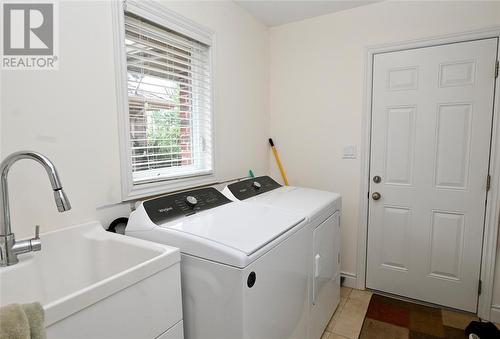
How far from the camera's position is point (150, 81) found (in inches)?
69.2

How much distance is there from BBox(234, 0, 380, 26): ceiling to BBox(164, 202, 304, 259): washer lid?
5.83 ft

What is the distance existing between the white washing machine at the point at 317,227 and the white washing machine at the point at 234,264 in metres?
0.16

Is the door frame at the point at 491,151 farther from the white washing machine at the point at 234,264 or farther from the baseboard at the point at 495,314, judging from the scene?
the white washing machine at the point at 234,264

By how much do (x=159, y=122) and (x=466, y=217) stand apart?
2.42 meters

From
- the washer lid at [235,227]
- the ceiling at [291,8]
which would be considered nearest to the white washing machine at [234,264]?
the washer lid at [235,227]

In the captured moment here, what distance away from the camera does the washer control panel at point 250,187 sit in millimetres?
1979

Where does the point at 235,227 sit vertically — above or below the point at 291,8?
below

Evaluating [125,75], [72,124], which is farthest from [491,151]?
[72,124]

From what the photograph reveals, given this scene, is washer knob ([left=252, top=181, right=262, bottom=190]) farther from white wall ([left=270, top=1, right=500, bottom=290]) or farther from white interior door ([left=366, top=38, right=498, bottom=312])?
white interior door ([left=366, top=38, right=498, bottom=312])

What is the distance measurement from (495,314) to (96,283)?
2.78m

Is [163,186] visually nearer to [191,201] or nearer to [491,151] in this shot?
[191,201]

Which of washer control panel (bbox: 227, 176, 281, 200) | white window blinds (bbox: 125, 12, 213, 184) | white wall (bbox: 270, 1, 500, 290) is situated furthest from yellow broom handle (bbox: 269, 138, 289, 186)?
white window blinds (bbox: 125, 12, 213, 184)

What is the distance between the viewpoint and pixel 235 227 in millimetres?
1349

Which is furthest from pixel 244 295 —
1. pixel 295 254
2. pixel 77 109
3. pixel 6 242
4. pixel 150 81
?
pixel 150 81
